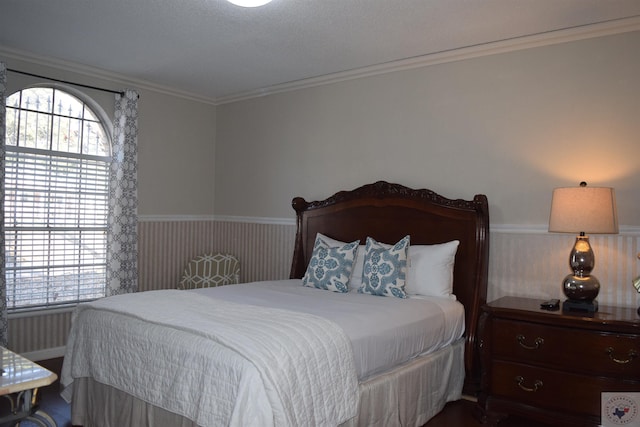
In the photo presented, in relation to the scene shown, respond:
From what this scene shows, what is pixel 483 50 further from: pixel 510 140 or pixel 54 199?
pixel 54 199

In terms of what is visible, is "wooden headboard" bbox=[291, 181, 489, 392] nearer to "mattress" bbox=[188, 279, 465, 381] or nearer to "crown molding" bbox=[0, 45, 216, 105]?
"mattress" bbox=[188, 279, 465, 381]

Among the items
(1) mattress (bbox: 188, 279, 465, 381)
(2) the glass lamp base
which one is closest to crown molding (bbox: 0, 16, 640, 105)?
(2) the glass lamp base

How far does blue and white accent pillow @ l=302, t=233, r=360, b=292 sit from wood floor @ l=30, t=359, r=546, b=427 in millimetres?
1055

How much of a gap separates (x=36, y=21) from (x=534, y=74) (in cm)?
342

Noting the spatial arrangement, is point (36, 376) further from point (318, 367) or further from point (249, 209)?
point (249, 209)

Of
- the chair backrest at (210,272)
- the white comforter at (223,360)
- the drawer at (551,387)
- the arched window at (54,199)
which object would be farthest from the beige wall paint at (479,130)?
the white comforter at (223,360)

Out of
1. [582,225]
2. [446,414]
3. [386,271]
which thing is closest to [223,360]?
[386,271]

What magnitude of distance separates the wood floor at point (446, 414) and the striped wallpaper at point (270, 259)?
2.61 ft

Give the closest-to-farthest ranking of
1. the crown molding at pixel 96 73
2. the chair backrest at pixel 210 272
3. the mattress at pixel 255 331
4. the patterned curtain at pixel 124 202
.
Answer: the mattress at pixel 255 331 < the crown molding at pixel 96 73 < the patterned curtain at pixel 124 202 < the chair backrest at pixel 210 272

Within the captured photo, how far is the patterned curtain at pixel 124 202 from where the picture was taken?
441 cm

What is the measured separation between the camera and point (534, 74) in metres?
3.41

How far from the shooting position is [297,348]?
2148 millimetres

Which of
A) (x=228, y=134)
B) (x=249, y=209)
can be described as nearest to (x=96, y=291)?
(x=249, y=209)

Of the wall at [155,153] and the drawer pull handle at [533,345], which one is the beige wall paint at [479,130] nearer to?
the wall at [155,153]
